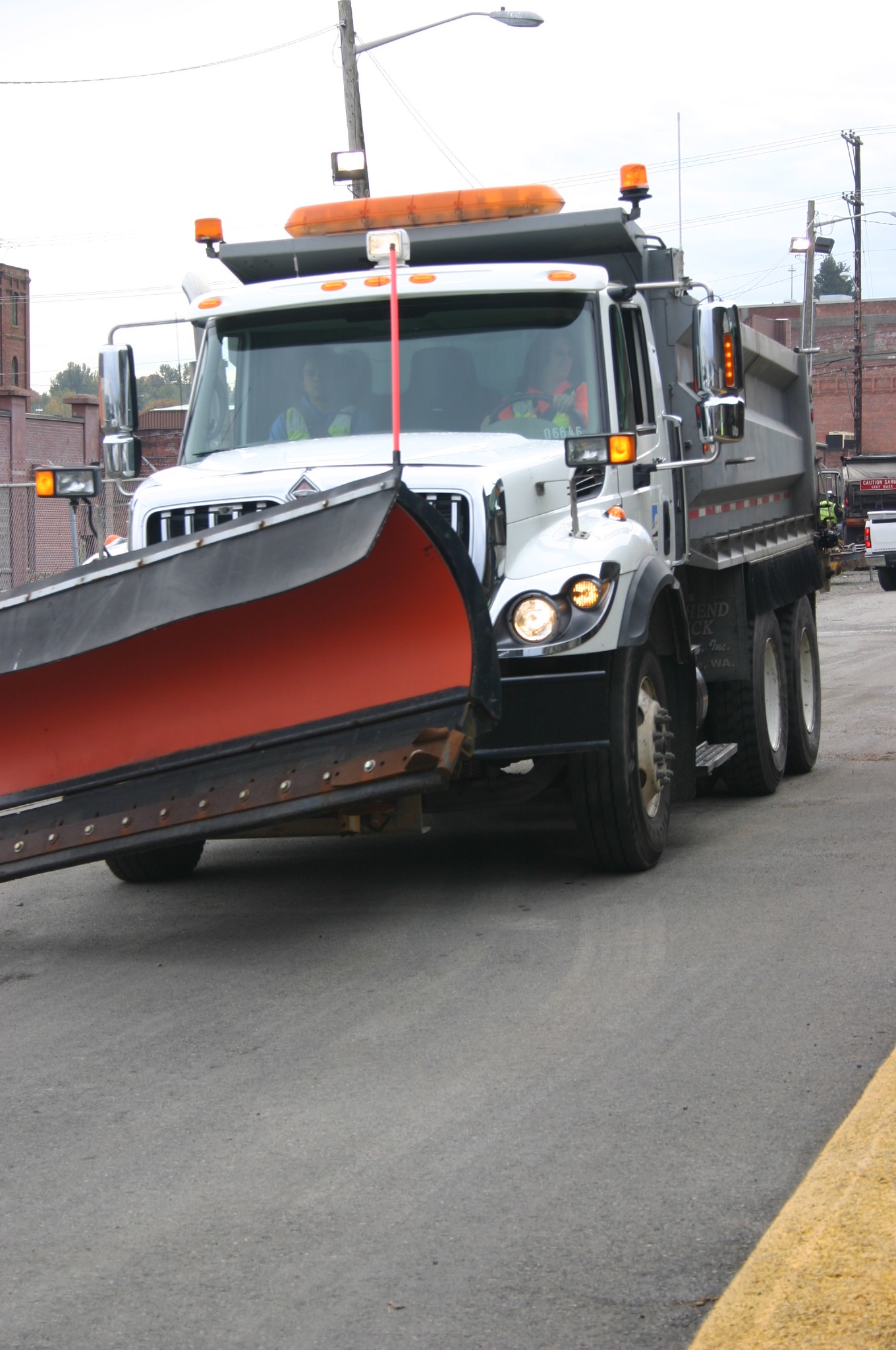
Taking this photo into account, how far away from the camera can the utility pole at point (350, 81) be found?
71.2 feet

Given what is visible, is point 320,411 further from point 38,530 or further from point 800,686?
point 38,530

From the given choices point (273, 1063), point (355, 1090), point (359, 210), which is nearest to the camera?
point (355, 1090)

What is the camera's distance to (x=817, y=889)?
7066mm

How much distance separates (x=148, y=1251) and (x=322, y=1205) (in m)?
0.40

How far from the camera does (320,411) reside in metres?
7.87

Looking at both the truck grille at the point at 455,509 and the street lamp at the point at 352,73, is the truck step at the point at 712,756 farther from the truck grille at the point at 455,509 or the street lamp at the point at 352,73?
the street lamp at the point at 352,73

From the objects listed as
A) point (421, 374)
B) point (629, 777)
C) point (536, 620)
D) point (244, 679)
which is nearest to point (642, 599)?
point (536, 620)

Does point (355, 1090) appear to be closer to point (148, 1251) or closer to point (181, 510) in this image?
Result: point (148, 1251)

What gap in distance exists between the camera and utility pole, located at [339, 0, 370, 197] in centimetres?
2169

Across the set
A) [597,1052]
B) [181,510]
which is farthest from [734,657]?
[597,1052]

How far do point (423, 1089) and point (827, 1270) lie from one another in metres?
1.49

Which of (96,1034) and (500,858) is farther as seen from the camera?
(500,858)

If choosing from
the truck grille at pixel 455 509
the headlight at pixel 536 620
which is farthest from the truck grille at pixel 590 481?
the headlight at pixel 536 620

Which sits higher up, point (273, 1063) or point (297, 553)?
point (297, 553)
